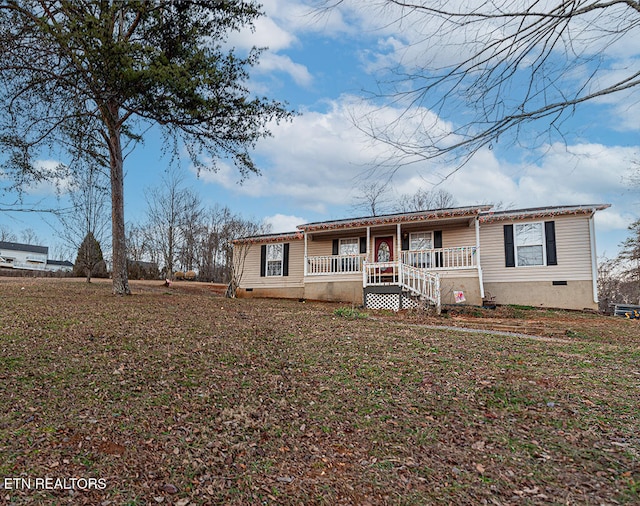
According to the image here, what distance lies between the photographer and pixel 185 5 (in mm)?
7410

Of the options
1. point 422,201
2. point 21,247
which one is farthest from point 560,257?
point 21,247

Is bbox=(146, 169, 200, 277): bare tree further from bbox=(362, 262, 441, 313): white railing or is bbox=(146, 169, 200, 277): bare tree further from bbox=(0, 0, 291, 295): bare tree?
bbox=(362, 262, 441, 313): white railing

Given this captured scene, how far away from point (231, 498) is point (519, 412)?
2895mm

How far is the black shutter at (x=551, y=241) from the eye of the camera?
42.0ft

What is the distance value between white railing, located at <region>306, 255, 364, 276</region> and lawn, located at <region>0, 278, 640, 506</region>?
26.6 feet

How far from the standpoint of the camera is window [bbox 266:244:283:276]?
17420 mm

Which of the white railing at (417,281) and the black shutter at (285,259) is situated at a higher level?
the black shutter at (285,259)

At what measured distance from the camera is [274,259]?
17547 mm

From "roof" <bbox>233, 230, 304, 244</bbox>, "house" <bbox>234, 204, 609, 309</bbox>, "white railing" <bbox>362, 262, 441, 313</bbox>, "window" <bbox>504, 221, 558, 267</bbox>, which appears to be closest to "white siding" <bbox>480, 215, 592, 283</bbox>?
"house" <bbox>234, 204, 609, 309</bbox>

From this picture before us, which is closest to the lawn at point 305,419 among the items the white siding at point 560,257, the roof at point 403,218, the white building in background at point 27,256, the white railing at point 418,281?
the white railing at point 418,281

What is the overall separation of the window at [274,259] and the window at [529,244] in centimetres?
940

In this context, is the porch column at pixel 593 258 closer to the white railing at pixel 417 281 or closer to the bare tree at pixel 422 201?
the white railing at pixel 417 281

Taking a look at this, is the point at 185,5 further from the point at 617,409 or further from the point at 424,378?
the point at 617,409

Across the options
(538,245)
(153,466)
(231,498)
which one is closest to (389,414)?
(231,498)
